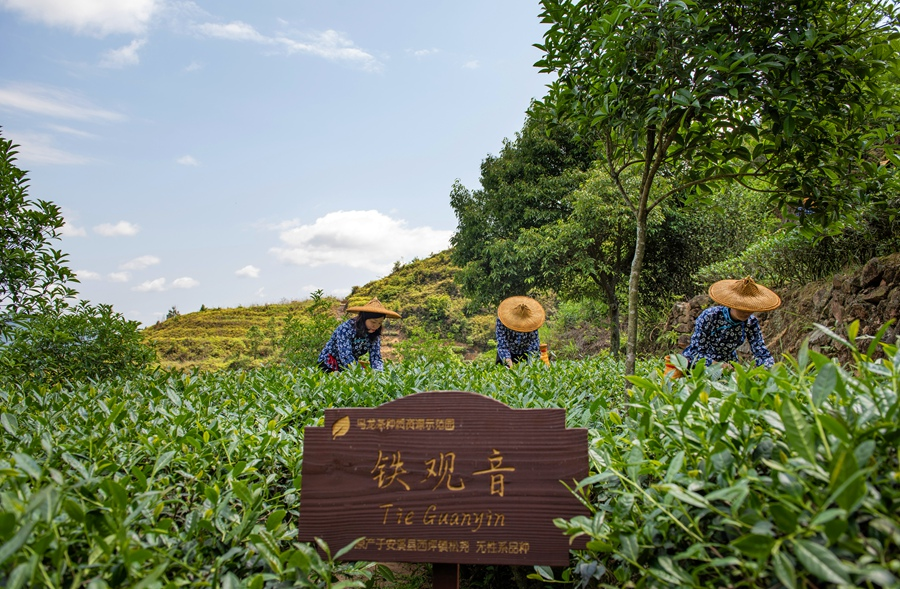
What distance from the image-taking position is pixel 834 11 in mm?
2721

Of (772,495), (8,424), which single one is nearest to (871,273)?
(772,495)

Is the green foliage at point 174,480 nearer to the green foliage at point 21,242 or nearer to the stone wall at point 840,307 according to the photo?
the green foliage at point 21,242

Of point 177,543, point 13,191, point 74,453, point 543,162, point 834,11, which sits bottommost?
point 177,543

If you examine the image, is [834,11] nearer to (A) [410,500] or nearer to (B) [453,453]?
(B) [453,453]

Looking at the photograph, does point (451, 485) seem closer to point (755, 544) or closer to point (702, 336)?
point (755, 544)

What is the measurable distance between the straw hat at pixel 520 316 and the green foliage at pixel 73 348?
12.0 ft

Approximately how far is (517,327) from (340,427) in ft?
12.8

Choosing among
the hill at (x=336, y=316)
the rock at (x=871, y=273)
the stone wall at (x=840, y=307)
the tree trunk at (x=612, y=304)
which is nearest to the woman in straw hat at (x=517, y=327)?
the stone wall at (x=840, y=307)

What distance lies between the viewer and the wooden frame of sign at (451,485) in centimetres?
153

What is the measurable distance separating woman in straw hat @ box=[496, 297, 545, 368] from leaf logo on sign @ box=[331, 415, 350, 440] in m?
3.70

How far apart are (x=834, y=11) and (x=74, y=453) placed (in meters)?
3.99

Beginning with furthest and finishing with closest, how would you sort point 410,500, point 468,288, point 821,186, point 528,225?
point 468,288, point 528,225, point 821,186, point 410,500

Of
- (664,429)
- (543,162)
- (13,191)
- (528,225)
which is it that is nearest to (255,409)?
(664,429)

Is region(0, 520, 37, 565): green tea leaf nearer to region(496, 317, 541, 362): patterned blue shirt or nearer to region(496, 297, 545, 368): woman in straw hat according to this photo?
region(496, 297, 545, 368): woman in straw hat
